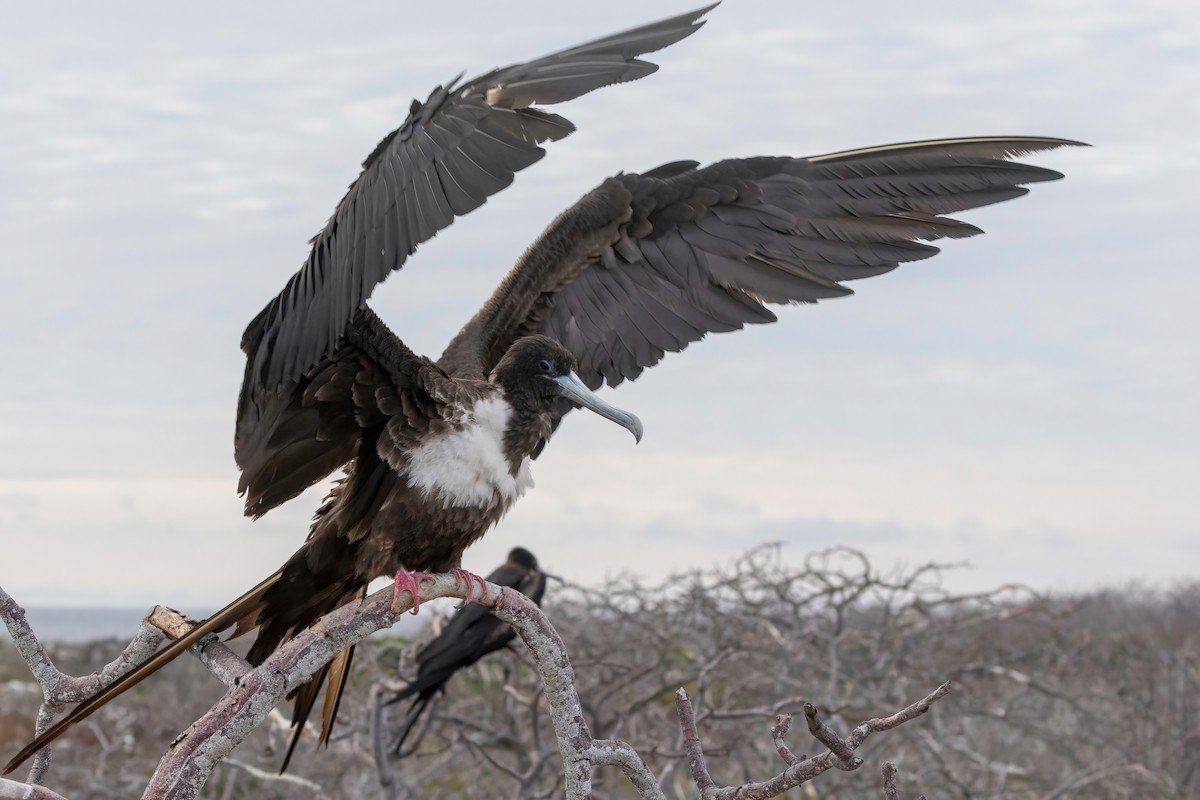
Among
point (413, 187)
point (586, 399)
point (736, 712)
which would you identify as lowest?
point (736, 712)

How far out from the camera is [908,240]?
3193mm

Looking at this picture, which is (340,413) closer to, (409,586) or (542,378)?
(542,378)

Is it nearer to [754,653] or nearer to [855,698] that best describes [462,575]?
[754,653]

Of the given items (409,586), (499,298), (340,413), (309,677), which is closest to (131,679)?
(309,677)

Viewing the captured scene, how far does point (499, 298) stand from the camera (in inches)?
128

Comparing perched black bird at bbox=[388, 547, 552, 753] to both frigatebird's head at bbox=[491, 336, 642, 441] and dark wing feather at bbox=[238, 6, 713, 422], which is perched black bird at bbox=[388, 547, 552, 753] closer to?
frigatebird's head at bbox=[491, 336, 642, 441]

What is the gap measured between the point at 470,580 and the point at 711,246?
121 cm

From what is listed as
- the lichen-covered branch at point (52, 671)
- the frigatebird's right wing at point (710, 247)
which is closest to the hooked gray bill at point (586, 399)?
the frigatebird's right wing at point (710, 247)

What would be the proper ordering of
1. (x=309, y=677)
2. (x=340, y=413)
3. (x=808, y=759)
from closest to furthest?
1. (x=808, y=759)
2. (x=309, y=677)
3. (x=340, y=413)

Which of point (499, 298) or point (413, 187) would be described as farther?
point (499, 298)

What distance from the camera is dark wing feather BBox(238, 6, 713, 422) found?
7.09 ft

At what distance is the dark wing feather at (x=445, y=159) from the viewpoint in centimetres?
216

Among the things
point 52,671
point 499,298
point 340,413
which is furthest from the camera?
point 499,298

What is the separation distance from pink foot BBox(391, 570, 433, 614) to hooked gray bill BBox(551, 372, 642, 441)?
55 centimetres
